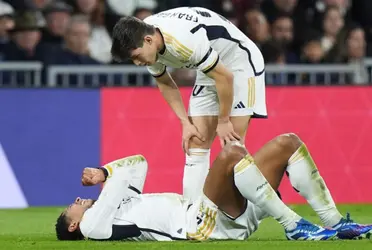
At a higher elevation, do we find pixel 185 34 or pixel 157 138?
pixel 185 34

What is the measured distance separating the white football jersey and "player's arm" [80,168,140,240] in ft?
3.50

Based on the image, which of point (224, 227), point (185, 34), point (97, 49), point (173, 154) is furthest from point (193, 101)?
point (97, 49)

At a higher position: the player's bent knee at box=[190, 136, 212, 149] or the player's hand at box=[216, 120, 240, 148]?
the player's hand at box=[216, 120, 240, 148]

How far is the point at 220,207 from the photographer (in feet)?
Answer: 27.2

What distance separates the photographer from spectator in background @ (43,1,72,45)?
15.6 metres

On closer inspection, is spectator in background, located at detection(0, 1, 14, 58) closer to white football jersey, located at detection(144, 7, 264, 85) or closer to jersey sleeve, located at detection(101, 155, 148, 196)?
white football jersey, located at detection(144, 7, 264, 85)

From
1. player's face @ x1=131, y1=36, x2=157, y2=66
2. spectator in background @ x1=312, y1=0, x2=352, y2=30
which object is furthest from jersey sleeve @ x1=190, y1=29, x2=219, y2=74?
spectator in background @ x1=312, y1=0, x2=352, y2=30

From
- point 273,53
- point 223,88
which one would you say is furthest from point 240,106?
point 273,53

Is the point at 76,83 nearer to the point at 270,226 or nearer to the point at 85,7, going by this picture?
the point at 85,7

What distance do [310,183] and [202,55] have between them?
1287mm

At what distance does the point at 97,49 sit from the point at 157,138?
211 cm

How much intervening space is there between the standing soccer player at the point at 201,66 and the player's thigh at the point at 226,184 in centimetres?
67

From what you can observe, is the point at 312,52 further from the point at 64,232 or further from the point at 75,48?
the point at 64,232

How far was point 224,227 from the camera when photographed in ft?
27.7
